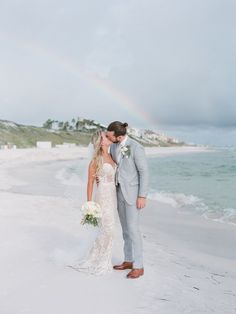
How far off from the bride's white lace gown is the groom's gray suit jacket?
187mm

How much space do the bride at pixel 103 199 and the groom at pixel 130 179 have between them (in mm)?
100

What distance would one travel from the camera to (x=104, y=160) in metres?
5.98

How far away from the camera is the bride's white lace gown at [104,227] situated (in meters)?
6.01

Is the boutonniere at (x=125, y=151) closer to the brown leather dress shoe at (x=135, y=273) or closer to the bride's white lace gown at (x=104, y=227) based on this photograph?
the bride's white lace gown at (x=104, y=227)

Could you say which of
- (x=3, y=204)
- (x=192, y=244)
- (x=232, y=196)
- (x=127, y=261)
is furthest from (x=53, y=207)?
(x=232, y=196)

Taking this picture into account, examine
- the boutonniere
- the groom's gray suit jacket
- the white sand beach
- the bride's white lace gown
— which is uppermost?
the boutonniere

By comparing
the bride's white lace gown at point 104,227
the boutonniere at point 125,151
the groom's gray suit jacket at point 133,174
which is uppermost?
the boutonniere at point 125,151

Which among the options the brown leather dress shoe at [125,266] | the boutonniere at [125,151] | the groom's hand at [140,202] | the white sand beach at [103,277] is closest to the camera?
the white sand beach at [103,277]

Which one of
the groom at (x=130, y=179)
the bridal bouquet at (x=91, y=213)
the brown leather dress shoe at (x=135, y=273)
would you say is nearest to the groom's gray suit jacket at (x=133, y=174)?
the groom at (x=130, y=179)

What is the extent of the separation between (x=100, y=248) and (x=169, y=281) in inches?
43.0

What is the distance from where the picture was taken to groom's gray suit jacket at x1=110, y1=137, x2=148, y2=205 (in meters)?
5.80

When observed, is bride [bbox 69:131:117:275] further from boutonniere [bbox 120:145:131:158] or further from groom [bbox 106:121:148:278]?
boutonniere [bbox 120:145:131:158]

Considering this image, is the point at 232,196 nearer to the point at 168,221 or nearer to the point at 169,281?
the point at 168,221

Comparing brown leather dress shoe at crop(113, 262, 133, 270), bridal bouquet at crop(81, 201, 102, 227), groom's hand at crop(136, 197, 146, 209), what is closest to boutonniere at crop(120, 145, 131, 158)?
groom's hand at crop(136, 197, 146, 209)
